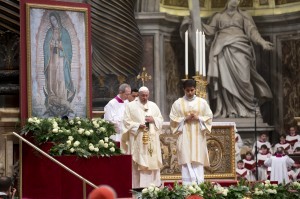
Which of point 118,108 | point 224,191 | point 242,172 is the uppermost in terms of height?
point 118,108

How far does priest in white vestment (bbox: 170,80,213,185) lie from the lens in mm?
12711

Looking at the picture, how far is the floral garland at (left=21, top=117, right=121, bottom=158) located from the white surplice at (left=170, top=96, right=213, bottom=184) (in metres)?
1.73

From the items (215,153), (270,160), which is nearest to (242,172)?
(270,160)

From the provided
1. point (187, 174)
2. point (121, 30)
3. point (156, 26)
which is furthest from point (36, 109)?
point (156, 26)

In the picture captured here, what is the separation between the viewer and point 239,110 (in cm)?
1962

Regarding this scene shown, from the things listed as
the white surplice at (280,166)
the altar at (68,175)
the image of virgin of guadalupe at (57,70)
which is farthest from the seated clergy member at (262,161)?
the altar at (68,175)

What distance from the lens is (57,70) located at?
11594mm

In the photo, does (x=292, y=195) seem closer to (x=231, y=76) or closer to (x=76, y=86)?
(x=76, y=86)

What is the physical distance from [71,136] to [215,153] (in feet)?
15.4

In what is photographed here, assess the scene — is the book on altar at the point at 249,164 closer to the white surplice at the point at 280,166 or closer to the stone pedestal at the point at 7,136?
the white surplice at the point at 280,166

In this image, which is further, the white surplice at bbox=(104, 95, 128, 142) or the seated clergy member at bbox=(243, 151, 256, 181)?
the seated clergy member at bbox=(243, 151, 256, 181)

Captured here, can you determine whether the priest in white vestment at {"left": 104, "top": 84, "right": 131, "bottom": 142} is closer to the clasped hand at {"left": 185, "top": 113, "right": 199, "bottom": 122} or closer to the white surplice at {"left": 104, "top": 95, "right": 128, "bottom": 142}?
the white surplice at {"left": 104, "top": 95, "right": 128, "bottom": 142}

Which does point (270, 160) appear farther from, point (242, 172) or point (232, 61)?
point (232, 61)

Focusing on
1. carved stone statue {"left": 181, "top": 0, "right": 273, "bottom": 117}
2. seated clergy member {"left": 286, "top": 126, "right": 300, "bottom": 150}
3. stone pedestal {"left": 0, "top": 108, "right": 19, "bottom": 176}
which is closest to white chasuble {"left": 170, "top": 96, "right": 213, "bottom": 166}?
stone pedestal {"left": 0, "top": 108, "right": 19, "bottom": 176}
